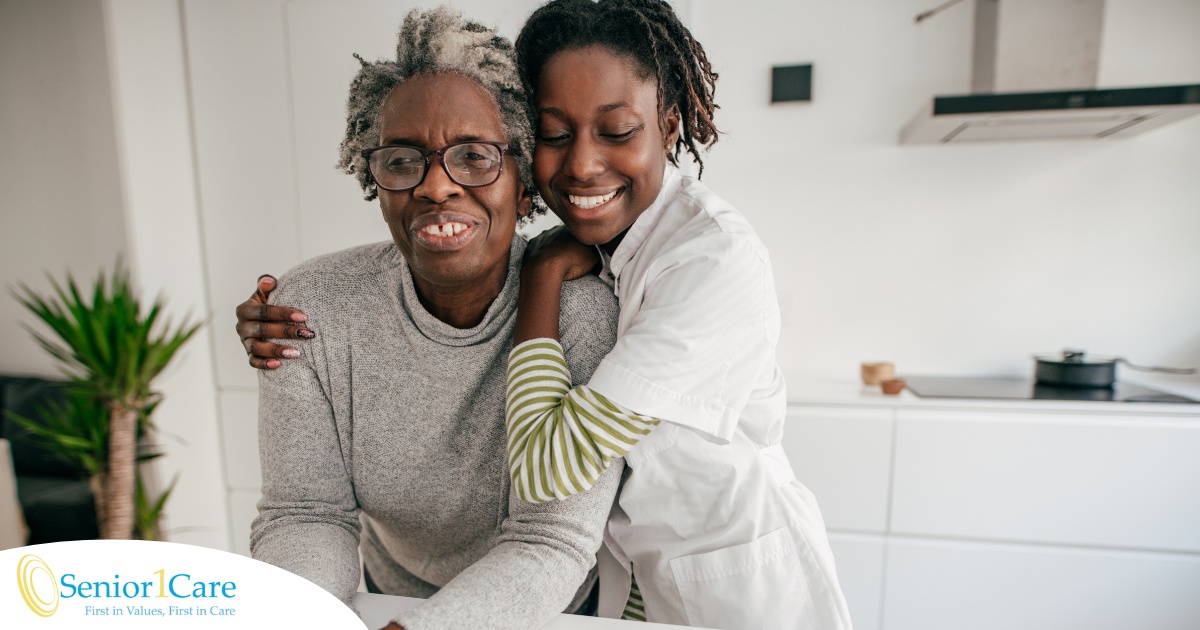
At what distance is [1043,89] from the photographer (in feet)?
5.97

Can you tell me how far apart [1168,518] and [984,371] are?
25.6 inches

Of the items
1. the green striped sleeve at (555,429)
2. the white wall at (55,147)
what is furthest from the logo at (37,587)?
the white wall at (55,147)

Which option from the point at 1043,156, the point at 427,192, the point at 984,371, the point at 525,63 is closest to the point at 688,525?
the point at 427,192

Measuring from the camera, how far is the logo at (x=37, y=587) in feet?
1.27

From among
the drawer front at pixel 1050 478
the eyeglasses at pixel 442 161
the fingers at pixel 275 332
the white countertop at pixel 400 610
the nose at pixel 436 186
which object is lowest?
the drawer front at pixel 1050 478

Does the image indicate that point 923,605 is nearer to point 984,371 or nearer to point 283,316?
point 984,371

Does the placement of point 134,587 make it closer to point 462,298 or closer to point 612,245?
point 462,298

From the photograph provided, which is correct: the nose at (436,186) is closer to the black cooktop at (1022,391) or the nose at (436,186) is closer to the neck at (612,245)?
the neck at (612,245)

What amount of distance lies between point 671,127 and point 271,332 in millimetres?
696

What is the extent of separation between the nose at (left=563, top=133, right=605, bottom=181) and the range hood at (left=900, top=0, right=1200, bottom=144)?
1304 mm

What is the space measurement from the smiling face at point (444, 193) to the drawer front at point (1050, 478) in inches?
57.3

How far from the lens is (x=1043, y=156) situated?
6.90 ft

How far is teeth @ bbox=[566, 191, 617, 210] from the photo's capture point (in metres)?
0.92

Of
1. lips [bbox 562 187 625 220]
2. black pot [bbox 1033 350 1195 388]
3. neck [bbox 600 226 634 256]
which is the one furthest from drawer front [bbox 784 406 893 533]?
lips [bbox 562 187 625 220]
